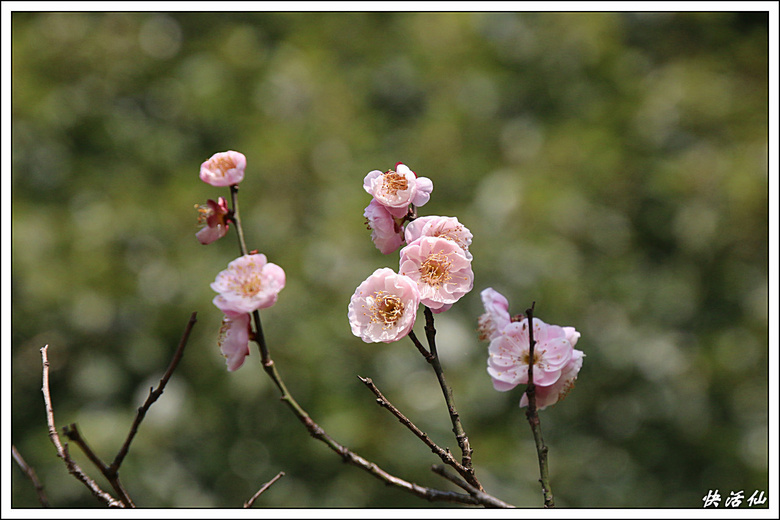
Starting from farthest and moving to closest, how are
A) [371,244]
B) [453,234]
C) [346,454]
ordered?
[371,244] → [453,234] → [346,454]

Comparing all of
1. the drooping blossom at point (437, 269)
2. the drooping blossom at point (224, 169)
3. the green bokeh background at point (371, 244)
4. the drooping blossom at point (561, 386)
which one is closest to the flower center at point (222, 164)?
the drooping blossom at point (224, 169)

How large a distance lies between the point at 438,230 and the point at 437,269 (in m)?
0.03

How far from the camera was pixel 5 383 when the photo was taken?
765 millimetres

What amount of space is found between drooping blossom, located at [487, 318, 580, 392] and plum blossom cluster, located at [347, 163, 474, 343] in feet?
0.19

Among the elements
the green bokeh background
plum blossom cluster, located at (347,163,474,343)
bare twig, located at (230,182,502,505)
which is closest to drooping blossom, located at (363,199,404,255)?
plum blossom cluster, located at (347,163,474,343)

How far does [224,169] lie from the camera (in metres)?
0.35

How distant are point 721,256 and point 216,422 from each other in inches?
47.5

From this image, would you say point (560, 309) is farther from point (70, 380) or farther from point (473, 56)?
point (70, 380)

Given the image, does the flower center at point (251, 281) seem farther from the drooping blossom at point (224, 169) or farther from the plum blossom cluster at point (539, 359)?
the plum blossom cluster at point (539, 359)

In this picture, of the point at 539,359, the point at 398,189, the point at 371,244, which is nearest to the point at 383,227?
the point at 398,189

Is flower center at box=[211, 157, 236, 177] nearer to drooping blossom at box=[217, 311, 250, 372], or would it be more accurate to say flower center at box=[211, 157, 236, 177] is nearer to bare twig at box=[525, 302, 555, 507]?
drooping blossom at box=[217, 311, 250, 372]

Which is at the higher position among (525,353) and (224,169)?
(224,169)

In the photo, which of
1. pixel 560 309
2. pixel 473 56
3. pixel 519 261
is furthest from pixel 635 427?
pixel 473 56

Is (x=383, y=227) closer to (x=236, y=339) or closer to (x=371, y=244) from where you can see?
(x=236, y=339)
